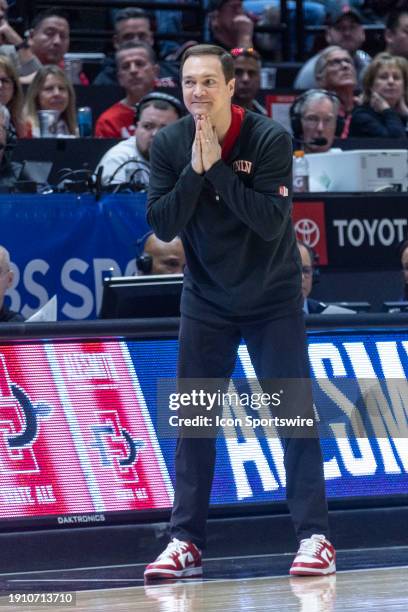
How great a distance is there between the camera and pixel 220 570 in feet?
16.5

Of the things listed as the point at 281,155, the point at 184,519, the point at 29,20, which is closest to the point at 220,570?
the point at 184,519

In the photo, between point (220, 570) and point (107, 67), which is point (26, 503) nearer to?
point (220, 570)

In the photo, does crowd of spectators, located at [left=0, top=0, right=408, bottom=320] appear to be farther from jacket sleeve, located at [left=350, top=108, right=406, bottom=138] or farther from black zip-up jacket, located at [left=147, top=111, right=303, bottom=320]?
black zip-up jacket, located at [left=147, top=111, right=303, bottom=320]

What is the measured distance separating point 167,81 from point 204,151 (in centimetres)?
612

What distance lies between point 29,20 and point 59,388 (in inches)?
253

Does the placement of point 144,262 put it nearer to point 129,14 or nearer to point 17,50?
point 17,50

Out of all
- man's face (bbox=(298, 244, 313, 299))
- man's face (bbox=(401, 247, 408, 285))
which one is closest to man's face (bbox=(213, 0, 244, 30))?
man's face (bbox=(401, 247, 408, 285))

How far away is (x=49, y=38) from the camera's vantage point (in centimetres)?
997

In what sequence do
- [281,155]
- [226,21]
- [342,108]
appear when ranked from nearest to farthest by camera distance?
1. [281,155]
2. [342,108]
3. [226,21]

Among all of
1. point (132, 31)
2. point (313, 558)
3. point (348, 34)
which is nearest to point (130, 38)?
point (132, 31)

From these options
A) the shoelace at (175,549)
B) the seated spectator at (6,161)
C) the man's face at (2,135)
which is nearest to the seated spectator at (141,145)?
the seated spectator at (6,161)

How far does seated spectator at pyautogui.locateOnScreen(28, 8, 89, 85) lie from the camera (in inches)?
392

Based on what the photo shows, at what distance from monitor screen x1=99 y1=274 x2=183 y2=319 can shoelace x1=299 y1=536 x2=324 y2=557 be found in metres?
1.81

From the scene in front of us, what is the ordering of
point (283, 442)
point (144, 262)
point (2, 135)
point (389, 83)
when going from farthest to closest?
1. point (389, 83)
2. point (2, 135)
3. point (144, 262)
4. point (283, 442)
